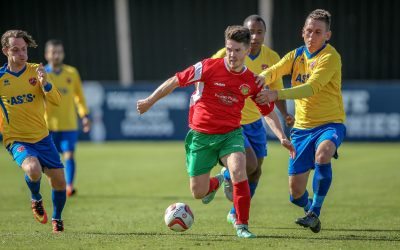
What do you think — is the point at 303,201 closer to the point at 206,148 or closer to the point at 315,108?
the point at 315,108

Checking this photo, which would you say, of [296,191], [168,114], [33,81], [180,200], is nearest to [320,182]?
[296,191]

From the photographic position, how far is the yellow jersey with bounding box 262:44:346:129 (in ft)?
28.5

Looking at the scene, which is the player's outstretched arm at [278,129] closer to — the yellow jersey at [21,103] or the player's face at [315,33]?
the player's face at [315,33]

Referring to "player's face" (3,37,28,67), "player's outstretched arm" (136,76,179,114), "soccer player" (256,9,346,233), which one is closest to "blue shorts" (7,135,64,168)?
"player's face" (3,37,28,67)

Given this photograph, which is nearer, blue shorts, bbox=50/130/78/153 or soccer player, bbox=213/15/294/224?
soccer player, bbox=213/15/294/224

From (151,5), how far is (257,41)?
14.7 m

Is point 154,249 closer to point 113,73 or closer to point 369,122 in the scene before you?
point 369,122

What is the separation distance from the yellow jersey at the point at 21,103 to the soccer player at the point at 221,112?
1464 mm

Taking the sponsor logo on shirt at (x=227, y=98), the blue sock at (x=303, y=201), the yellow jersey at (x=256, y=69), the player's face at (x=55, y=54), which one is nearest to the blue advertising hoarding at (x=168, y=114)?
the player's face at (x=55, y=54)

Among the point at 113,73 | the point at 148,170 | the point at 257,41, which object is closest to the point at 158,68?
the point at 113,73

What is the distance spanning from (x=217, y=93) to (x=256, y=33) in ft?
5.33

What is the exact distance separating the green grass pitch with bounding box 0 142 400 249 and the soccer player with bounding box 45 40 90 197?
0.62 metres

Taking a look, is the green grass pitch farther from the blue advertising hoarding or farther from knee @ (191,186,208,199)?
the blue advertising hoarding

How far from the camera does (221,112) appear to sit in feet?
27.2
